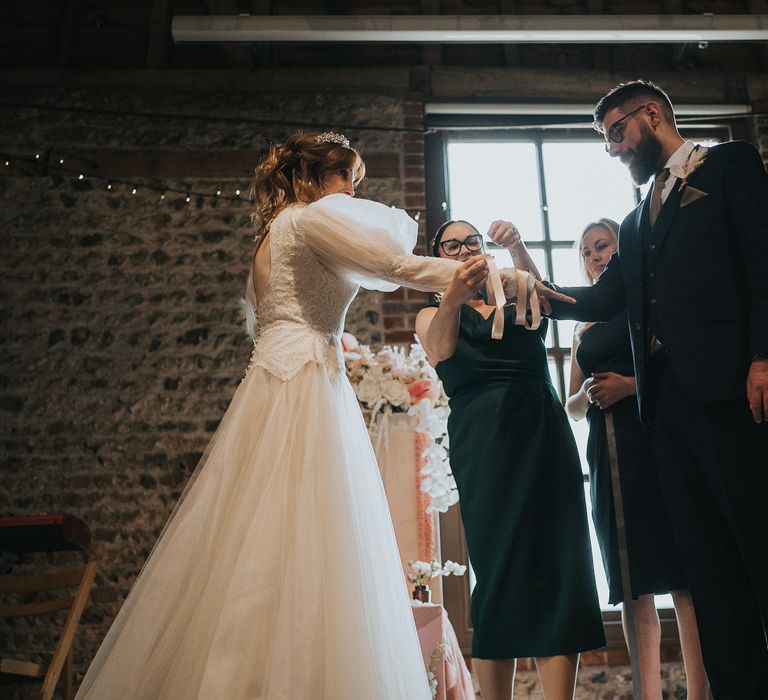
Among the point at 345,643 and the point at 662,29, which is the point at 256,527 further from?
the point at 662,29

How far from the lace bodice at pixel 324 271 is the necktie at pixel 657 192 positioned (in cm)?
61

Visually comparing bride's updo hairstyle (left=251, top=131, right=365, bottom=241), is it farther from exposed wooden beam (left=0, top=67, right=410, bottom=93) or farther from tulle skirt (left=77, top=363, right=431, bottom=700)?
exposed wooden beam (left=0, top=67, right=410, bottom=93)

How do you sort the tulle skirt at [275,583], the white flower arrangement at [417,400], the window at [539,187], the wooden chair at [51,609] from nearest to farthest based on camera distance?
the tulle skirt at [275,583]
the wooden chair at [51,609]
the white flower arrangement at [417,400]
the window at [539,187]

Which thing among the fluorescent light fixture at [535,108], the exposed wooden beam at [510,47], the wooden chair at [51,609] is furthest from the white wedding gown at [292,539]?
the exposed wooden beam at [510,47]

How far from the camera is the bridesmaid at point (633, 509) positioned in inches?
96.1

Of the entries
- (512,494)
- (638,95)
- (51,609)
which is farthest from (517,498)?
(51,609)

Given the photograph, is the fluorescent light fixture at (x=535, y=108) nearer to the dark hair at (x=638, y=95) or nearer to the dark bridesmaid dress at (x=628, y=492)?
the dark bridesmaid dress at (x=628, y=492)

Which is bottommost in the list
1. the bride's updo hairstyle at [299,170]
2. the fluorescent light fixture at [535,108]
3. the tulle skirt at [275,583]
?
the tulle skirt at [275,583]

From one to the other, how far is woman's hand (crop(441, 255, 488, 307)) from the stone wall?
256cm

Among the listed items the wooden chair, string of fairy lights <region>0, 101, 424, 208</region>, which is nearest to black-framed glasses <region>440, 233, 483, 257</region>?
the wooden chair

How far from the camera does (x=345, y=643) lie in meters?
1.61

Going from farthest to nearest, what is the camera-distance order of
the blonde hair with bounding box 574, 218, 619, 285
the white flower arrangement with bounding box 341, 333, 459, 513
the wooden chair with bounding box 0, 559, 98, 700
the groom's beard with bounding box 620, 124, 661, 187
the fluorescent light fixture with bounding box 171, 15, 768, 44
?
1. the fluorescent light fixture with bounding box 171, 15, 768, 44
2. the white flower arrangement with bounding box 341, 333, 459, 513
3. the blonde hair with bounding box 574, 218, 619, 285
4. the wooden chair with bounding box 0, 559, 98, 700
5. the groom's beard with bounding box 620, 124, 661, 187

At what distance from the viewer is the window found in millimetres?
5043

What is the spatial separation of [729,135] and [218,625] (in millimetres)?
4911
